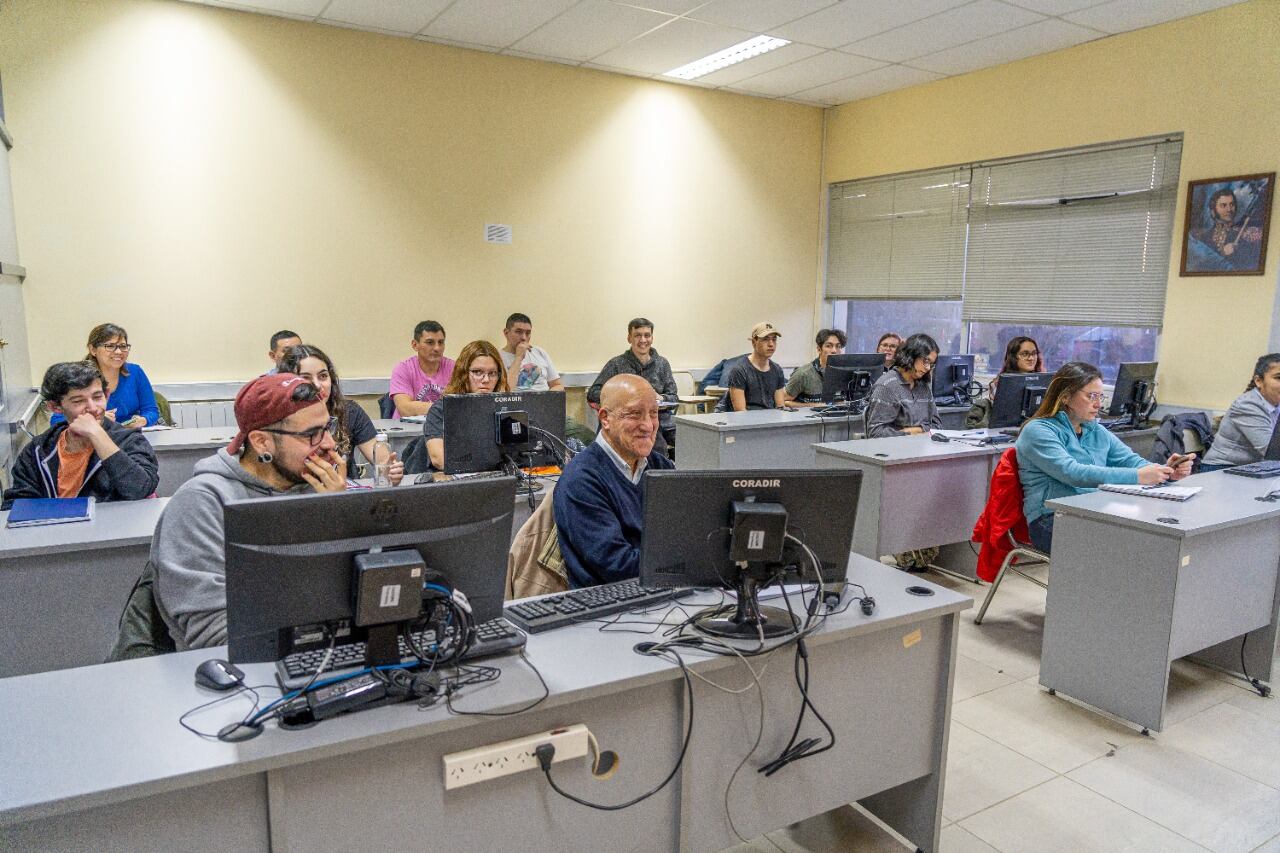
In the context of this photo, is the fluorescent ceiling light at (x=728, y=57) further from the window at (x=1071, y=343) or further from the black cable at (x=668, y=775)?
the black cable at (x=668, y=775)

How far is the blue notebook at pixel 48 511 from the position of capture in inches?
98.3

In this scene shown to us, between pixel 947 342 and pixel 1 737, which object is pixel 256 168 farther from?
pixel 947 342

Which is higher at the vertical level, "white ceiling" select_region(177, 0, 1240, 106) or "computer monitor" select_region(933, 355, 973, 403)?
"white ceiling" select_region(177, 0, 1240, 106)

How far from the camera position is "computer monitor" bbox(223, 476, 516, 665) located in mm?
1301

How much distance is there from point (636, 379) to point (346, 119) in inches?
170

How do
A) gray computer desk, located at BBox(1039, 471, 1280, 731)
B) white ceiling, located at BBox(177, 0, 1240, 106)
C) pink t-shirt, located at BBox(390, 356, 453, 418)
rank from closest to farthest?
gray computer desk, located at BBox(1039, 471, 1280, 731), white ceiling, located at BBox(177, 0, 1240, 106), pink t-shirt, located at BBox(390, 356, 453, 418)

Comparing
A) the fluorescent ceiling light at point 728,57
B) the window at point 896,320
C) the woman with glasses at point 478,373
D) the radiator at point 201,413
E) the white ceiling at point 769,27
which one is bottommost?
the radiator at point 201,413

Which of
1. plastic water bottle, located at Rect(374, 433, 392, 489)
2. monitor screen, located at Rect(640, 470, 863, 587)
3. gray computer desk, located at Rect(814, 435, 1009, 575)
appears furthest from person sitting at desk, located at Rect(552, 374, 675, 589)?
gray computer desk, located at Rect(814, 435, 1009, 575)

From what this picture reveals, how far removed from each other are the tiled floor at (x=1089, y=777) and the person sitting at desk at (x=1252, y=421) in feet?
4.60

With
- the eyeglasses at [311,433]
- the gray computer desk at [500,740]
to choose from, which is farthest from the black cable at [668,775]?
the eyeglasses at [311,433]

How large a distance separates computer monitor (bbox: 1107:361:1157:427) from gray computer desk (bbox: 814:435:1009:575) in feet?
4.67

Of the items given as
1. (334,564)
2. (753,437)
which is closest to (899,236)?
(753,437)

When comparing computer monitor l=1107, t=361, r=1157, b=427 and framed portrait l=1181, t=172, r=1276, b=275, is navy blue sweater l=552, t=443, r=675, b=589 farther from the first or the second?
framed portrait l=1181, t=172, r=1276, b=275

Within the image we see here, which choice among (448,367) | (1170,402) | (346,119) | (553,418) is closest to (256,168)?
(346,119)
